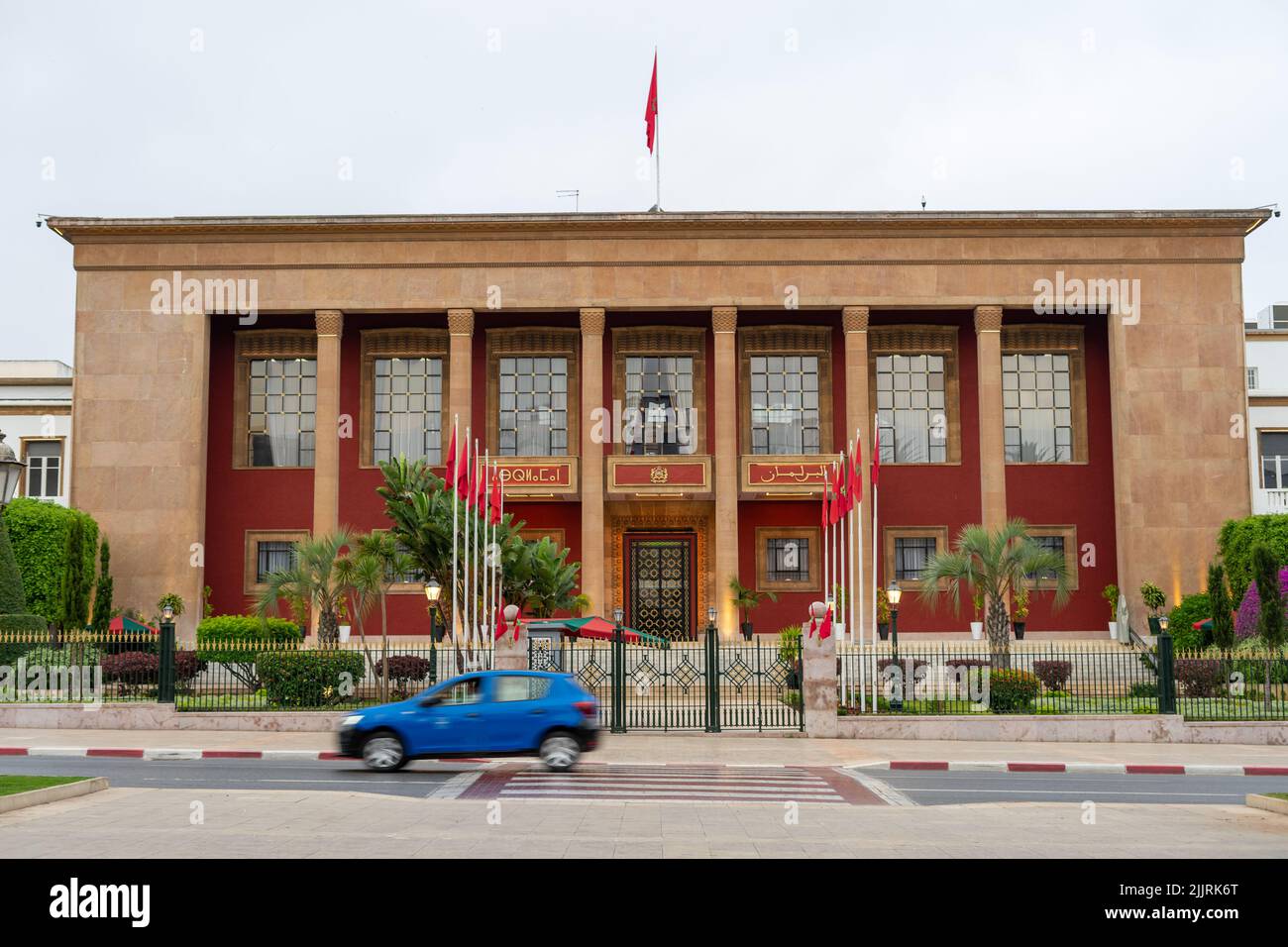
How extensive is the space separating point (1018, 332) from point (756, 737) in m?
25.0

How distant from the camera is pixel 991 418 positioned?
40906 millimetres

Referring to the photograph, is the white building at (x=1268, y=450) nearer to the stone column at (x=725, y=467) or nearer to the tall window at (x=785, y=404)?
the tall window at (x=785, y=404)

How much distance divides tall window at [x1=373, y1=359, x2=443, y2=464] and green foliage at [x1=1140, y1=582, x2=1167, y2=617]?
2301 cm

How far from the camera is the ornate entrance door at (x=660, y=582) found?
42.8 meters

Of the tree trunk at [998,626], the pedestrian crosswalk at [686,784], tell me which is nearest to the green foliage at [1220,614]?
the tree trunk at [998,626]

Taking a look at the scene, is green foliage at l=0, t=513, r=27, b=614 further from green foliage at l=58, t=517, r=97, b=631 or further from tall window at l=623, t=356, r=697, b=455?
tall window at l=623, t=356, r=697, b=455

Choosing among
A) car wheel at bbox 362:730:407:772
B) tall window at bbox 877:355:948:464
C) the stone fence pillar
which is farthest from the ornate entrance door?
car wheel at bbox 362:730:407:772

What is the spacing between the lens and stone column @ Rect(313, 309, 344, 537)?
4066 cm

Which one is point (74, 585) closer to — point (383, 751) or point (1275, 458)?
point (383, 751)

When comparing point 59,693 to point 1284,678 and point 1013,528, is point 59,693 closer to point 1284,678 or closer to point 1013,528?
point 1013,528

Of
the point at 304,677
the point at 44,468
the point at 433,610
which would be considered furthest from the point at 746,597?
the point at 44,468

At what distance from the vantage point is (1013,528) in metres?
29.0

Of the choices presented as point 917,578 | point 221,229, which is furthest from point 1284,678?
point 221,229

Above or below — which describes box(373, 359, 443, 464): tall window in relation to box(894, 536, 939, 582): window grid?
above
